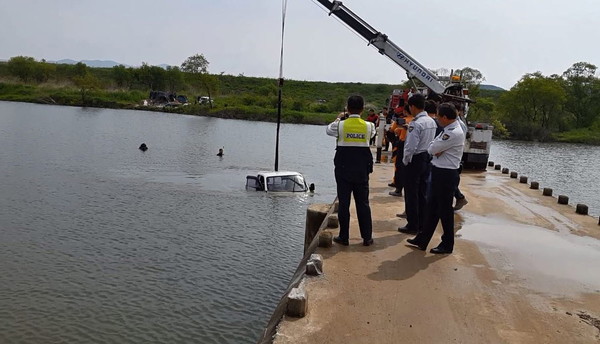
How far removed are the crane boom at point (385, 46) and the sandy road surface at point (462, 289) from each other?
9681mm

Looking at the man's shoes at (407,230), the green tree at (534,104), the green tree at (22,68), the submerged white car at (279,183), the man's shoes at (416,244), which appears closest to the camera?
the man's shoes at (416,244)

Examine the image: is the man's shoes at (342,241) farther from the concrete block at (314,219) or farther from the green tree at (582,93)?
the green tree at (582,93)

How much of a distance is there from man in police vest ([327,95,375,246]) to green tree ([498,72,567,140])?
6385cm

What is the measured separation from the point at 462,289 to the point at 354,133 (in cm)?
239

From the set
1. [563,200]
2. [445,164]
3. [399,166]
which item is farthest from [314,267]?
[563,200]

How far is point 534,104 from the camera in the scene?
6906 cm

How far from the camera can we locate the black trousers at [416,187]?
8523 millimetres

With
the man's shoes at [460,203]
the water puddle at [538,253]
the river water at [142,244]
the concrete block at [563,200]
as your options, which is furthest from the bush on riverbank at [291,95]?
the water puddle at [538,253]

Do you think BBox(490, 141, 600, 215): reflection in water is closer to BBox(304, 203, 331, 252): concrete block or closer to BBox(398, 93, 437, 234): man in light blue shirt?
BBox(304, 203, 331, 252): concrete block

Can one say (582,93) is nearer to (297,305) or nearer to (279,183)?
(279,183)

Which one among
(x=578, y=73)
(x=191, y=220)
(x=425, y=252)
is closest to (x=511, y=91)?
(x=578, y=73)

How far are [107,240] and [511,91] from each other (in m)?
65.7

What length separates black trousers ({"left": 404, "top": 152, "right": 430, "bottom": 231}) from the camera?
8523 mm

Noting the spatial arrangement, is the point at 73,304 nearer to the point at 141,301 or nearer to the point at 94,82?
the point at 141,301
